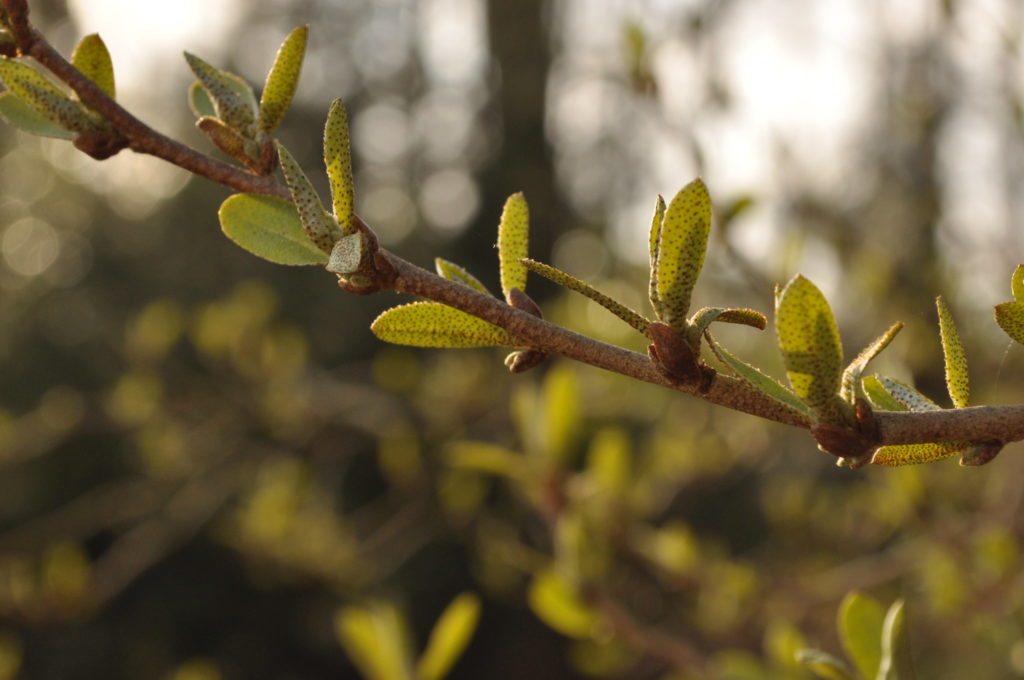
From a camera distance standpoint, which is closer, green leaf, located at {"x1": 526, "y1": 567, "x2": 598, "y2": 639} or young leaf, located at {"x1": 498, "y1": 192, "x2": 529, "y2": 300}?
young leaf, located at {"x1": 498, "y1": 192, "x2": 529, "y2": 300}

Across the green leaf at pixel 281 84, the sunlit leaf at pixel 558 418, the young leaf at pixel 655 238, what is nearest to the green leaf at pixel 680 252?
the young leaf at pixel 655 238

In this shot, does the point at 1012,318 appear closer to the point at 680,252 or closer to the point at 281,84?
the point at 680,252

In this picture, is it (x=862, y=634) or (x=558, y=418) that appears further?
(x=558, y=418)

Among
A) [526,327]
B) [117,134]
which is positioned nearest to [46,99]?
[117,134]

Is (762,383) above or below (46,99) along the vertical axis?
below

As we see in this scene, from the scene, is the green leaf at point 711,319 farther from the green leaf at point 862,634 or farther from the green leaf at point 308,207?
the green leaf at point 862,634

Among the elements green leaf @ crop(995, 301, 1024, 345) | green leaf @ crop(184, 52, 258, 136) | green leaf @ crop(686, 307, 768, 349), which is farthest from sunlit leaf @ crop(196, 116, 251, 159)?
green leaf @ crop(995, 301, 1024, 345)

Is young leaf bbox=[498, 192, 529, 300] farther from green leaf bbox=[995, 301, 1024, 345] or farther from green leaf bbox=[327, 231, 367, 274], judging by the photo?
green leaf bbox=[995, 301, 1024, 345]
